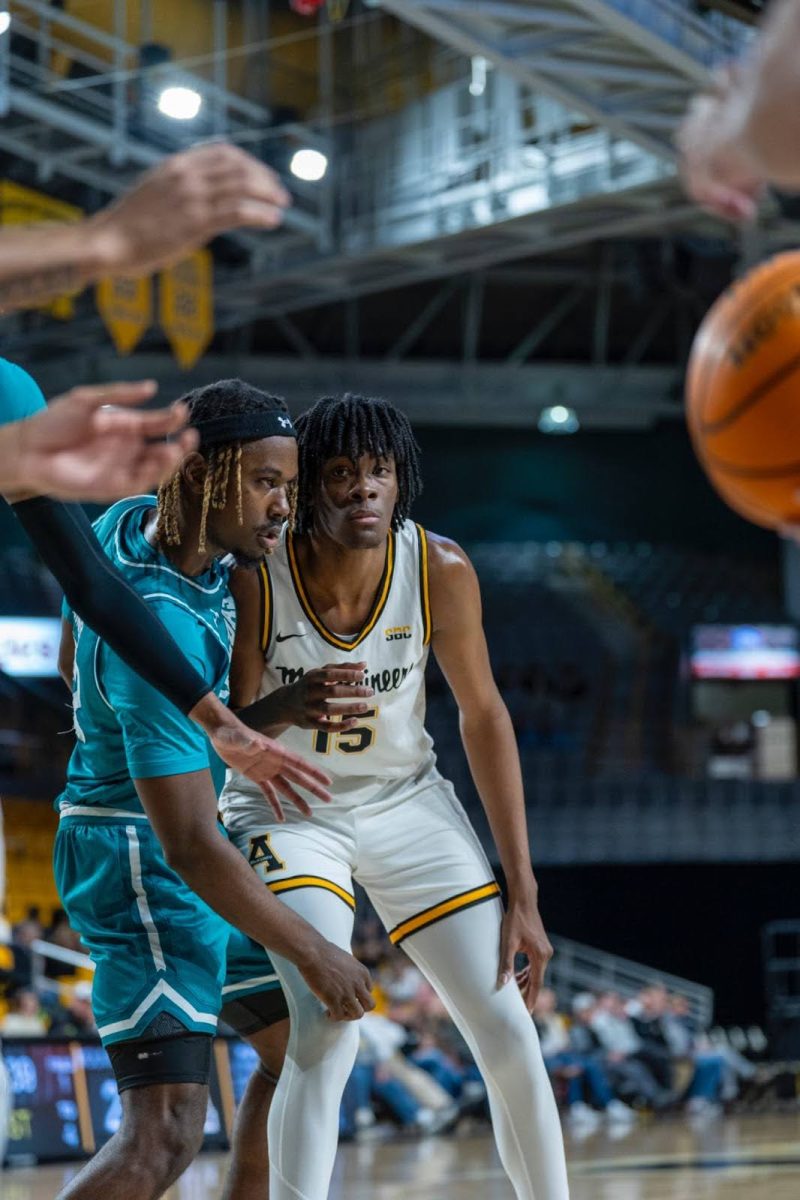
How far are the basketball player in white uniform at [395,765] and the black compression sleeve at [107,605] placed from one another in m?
0.49

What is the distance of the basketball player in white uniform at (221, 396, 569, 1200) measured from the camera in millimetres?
3719

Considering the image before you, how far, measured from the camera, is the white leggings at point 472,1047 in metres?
3.46

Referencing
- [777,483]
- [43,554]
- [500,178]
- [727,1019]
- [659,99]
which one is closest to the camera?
[777,483]

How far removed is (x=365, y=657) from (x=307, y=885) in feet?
1.90

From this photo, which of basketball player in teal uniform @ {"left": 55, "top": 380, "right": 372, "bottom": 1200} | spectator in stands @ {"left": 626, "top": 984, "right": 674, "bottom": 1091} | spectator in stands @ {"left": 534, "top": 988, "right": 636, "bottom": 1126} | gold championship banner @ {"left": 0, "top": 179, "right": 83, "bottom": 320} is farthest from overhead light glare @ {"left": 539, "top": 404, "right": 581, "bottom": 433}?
basketball player in teal uniform @ {"left": 55, "top": 380, "right": 372, "bottom": 1200}

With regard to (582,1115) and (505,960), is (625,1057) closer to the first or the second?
(582,1115)

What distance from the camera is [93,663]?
360 cm

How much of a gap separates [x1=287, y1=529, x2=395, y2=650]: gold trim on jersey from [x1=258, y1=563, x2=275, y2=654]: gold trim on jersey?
0.07 m

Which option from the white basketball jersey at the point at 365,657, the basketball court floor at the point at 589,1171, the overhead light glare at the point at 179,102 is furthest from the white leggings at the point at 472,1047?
the overhead light glare at the point at 179,102

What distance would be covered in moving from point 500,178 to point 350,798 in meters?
13.7

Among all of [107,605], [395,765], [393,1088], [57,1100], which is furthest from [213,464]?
[393,1088]

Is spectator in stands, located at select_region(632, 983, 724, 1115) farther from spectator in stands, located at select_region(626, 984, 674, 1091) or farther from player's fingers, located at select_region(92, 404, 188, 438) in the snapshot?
player's fingers, located at select_region(92, 404, 188, 438)

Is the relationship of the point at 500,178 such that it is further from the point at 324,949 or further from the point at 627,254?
the point at 324,949

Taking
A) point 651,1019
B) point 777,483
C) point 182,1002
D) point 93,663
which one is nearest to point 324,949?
point 182,1002
